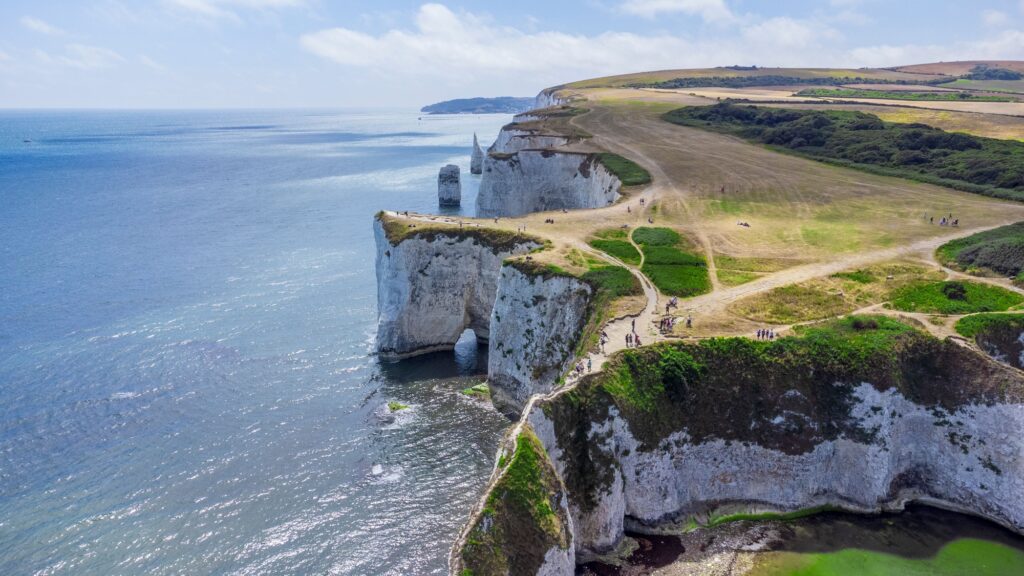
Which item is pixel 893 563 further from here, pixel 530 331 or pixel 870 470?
pixel 530 331

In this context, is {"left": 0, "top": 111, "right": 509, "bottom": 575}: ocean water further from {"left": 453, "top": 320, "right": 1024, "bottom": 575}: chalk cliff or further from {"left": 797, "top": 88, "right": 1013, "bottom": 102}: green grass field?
{"left": 797, "top": 88, "right": 1013, "bottom": 102}: green grass field

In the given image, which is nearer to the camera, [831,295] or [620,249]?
[831,295]

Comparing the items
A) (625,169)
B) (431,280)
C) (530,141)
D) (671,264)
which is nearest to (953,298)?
(671,264)

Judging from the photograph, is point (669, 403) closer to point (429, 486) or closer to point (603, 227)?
point (429, 486)

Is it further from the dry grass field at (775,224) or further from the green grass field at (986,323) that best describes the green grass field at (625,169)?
the green grass field at (986,323)

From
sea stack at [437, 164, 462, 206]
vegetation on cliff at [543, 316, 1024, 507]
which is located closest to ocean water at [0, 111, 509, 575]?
vegetation on cliff at [543, 316, 1024, 507]

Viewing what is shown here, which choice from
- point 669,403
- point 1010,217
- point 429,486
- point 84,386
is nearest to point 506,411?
point 429,486
